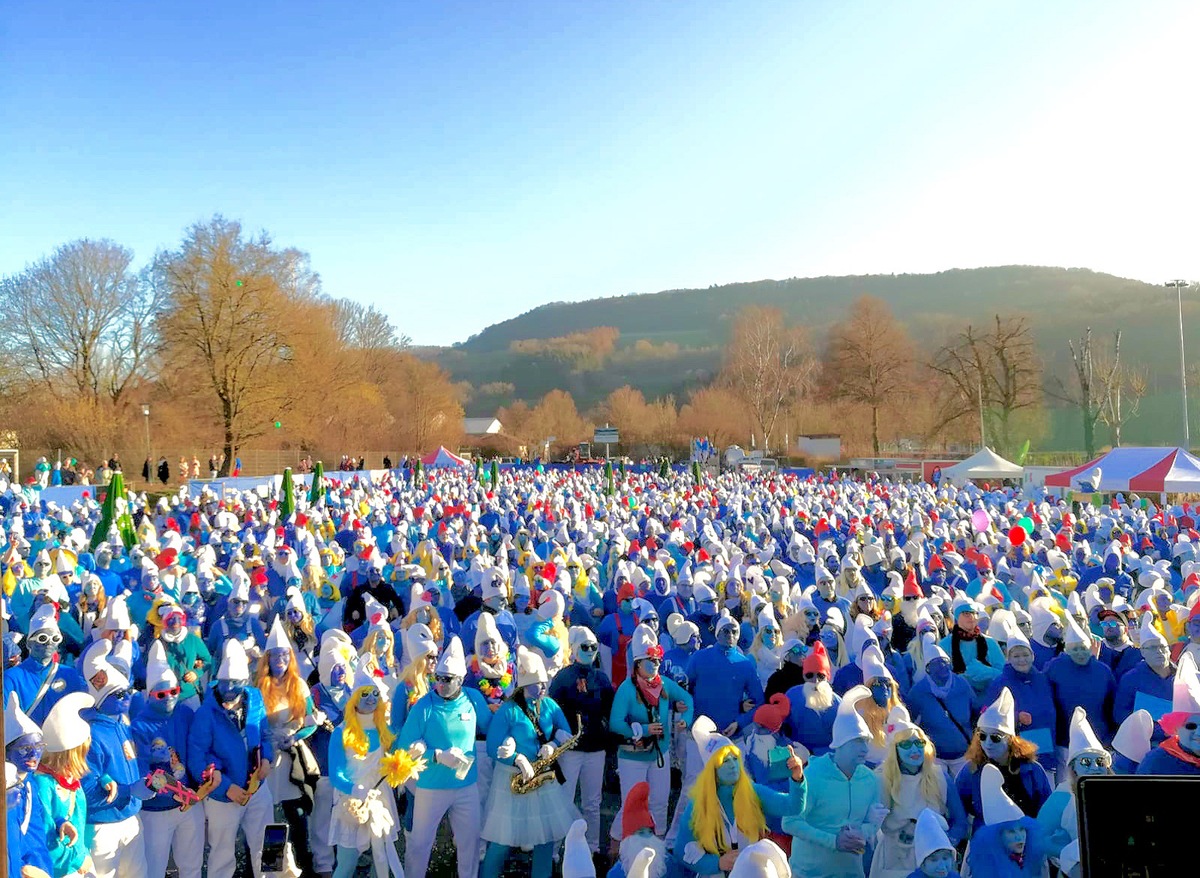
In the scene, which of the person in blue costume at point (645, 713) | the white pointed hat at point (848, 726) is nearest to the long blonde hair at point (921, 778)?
the white pointed hat at point (848, 726)

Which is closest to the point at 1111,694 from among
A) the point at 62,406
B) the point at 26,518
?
the point at 26,518

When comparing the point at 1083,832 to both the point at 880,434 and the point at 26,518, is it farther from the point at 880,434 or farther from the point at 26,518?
the point at 880,434

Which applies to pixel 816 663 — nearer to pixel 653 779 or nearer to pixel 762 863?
pixel 653 779

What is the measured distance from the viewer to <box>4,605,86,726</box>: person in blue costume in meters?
5.68

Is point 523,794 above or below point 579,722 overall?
below

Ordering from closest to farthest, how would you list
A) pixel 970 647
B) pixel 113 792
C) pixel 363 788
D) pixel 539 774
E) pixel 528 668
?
pixel 113 792 < pixel 363 788 < pixel 539 774 < pixel 528 668 < pixel 970 647

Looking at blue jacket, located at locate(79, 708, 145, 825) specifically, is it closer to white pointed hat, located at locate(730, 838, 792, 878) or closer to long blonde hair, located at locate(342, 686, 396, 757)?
long blonde hair, located at locate(342, 686, 396, 757)

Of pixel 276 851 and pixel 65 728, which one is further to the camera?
pixel 65 728

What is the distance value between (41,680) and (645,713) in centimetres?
404

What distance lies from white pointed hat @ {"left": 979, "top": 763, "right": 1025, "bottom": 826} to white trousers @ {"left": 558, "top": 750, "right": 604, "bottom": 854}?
258 centimetres

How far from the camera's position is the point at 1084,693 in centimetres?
596

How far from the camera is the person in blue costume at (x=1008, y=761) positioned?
4.54 metres

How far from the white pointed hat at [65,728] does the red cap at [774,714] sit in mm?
3716

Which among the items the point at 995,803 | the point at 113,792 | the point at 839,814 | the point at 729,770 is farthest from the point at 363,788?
the point at 995,803
